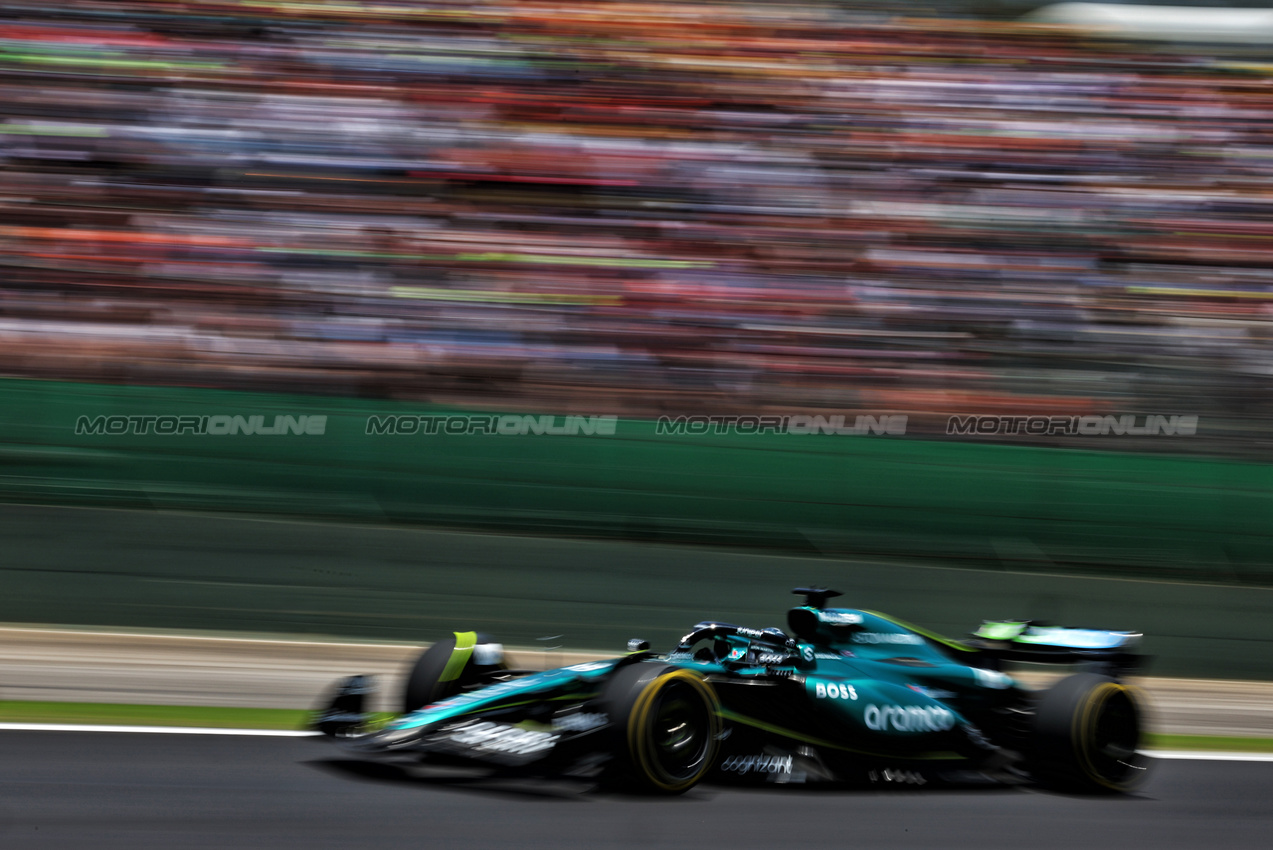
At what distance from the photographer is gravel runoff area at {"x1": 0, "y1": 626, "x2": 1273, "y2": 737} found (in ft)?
19.4

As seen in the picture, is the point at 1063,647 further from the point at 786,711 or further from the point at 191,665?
the point at 191,665

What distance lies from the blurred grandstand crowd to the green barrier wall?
1.50 feet

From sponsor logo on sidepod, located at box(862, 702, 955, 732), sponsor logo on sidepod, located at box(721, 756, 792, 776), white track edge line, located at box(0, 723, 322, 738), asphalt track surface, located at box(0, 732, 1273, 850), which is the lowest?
white track edge line, located at box(0, 723, 322, 738)

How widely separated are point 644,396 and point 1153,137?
502 cm

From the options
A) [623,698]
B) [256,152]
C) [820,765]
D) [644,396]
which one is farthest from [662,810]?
[256,152]

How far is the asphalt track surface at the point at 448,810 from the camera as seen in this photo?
3.54 metres

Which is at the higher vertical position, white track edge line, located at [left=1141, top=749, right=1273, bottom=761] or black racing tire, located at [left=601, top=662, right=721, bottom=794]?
black racing tire, located at [left=601, top=662, right=721, bottom=794]

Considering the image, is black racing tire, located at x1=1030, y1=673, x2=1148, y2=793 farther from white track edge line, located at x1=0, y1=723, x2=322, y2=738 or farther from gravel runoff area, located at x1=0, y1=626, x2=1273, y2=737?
white track edge line, located at x1=0, y1=723, x2=322, y2=738

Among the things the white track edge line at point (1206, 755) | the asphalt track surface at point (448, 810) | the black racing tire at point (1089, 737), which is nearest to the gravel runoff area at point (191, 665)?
the asphalt track surface at point (448, 810)

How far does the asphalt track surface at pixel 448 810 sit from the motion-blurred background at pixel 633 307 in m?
1.99

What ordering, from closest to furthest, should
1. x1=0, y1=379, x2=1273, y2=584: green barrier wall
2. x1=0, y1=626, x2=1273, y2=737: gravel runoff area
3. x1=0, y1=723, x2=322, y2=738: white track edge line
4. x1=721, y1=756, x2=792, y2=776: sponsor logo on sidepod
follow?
1. x1=721, y1=756, x2=792, y2=776: sponsor logo on sidepod
2. x1=0, y1=723, x2=322, y2=738: white track edge line
3. x1=0, y1=626, x2=1273, y2=737: gravel runoff area
4. x1=0, y1=379, x2=1273, y2=584: green barrier wall

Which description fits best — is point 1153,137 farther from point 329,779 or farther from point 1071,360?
point 329,779

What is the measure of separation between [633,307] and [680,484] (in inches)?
71.5

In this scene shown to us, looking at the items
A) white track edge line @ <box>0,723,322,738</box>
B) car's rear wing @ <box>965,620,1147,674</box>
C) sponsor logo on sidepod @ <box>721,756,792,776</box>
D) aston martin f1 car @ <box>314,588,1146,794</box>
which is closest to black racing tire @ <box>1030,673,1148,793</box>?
aston martin f1 car @ <box>314,588,1146,794</box>
